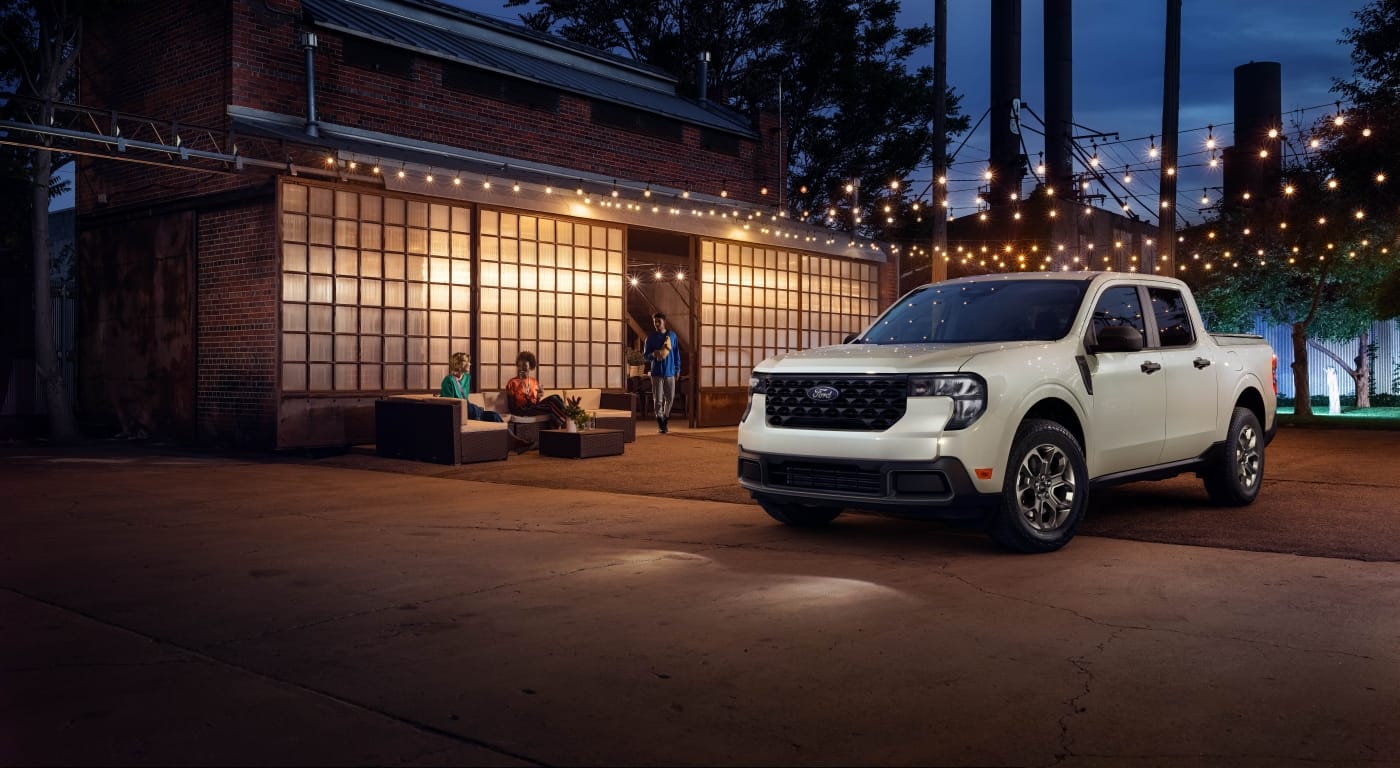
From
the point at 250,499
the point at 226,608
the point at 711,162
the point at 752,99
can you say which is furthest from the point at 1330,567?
the point at 752,99

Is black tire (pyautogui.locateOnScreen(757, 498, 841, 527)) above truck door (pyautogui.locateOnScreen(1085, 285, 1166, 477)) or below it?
below

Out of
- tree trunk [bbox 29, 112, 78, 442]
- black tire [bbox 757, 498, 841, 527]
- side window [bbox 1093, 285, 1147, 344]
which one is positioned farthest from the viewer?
tree trunk [bbox 29, 112, 78, 442]

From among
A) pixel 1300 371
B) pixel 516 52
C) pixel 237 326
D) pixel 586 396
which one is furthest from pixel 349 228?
pixel 1300 371

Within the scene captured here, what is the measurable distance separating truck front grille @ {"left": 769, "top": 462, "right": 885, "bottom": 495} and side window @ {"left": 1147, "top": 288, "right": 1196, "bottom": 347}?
2849mm

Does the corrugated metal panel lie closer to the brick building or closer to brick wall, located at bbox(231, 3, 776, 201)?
brick wall, located at bbox(231, 3, 776, 201)

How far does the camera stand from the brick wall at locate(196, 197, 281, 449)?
42.8ft

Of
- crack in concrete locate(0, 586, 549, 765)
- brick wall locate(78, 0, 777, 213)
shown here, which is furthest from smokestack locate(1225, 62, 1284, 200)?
crack in concrete locate(0, 586, 549, 765)

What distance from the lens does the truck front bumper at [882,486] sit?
6176 millimetres

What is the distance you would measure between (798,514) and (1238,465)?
3589mm

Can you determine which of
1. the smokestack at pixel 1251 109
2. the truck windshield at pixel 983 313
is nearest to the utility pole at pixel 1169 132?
the truck windshield at pixel 983 313

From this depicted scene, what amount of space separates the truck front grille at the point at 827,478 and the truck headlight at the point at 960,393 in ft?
1.79

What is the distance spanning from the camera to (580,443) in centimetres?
1267

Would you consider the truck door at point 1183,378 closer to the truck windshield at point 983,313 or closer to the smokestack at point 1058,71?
the truck windshield at point 983,313

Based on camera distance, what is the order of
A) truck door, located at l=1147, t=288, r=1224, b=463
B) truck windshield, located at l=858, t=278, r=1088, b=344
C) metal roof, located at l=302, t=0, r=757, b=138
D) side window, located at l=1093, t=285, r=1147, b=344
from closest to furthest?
truck windshield, located at l=858, t=278, r=1088, b=344 < side window, located at l=1093, t=285, r=1147, b=344 < truck door, located at l=1147, t=288, r=1224, b=463 < metal roof, located at l=302, t=0, r=757, b=138
